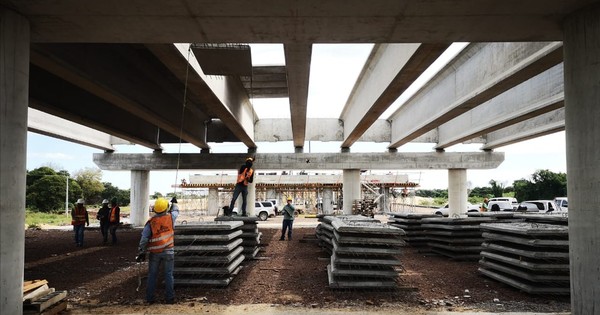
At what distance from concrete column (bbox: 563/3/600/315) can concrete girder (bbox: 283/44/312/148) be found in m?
4.48

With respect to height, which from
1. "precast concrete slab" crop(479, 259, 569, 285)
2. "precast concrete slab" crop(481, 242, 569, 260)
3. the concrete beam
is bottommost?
"precast concrete slab" crop(479, 259, 569, 285)

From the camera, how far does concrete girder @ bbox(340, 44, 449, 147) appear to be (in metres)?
8.92

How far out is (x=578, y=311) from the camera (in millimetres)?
5535

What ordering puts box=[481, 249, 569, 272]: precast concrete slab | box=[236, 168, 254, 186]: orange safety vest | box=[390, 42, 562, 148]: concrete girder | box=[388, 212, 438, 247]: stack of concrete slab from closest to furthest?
box=[481, 249, 569, 272]: precast concrete slab
box=[390, 42, 562, 148]: concrete girder
box=[236, 168, 254, 186]: orange safety vest
box=[388, 212, 438, 247]: stack of concrete slab

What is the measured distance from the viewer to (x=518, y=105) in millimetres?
14328

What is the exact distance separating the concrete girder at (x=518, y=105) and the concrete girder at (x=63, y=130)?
16761 millimetres

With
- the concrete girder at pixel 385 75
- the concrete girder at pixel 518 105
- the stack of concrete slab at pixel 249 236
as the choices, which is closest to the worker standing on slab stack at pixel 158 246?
the stack of concrete slab at pixel 249 236

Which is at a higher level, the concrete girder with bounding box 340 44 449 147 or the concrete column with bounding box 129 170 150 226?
the concrete girder with bounding box 340 44 449 147

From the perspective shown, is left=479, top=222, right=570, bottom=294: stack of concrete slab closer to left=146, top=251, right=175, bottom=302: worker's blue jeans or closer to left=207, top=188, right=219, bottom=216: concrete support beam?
left=146, top=251, right=175, bottom=302: worker's blue jeans

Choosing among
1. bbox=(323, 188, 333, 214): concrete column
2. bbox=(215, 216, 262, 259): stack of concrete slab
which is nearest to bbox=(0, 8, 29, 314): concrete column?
bbox=(215, 216, 262, 259): stack of concrete slab

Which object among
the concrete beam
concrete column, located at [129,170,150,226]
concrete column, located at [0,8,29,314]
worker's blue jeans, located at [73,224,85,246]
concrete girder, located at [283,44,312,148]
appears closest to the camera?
concrete column, located at [0,8,29,314]

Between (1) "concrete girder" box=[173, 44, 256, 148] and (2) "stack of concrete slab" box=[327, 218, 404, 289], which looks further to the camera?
(1) "concrete girder" box=[173, 44, 256, 148]

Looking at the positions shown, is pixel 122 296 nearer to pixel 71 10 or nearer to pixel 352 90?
pixel 71 10

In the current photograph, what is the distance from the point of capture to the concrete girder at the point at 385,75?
8.92m
